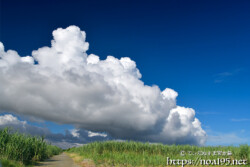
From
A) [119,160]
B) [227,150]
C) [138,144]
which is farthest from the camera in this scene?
[138,144]

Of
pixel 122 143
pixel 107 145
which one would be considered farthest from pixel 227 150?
pixel 107 145

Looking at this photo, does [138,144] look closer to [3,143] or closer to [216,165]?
[216,165]

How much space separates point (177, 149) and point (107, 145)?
55.3 feet

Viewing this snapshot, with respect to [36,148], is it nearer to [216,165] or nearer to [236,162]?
[216,165]

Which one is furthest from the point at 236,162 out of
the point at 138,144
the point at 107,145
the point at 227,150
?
the point at 107,145

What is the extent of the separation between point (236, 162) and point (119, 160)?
1799 centimetres

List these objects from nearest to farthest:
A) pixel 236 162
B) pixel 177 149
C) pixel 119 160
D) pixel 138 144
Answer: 1. pixel 119 160
2. pixel 236 162
3. pixel 177 149
4. pixel 138 144

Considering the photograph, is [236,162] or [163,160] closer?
[163,160]

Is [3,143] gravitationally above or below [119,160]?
above

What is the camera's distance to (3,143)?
83.5ft

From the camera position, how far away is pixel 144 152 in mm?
47781

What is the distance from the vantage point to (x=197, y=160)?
31812mm

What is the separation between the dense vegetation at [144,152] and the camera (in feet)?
98.2

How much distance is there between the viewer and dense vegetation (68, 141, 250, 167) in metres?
29.9
